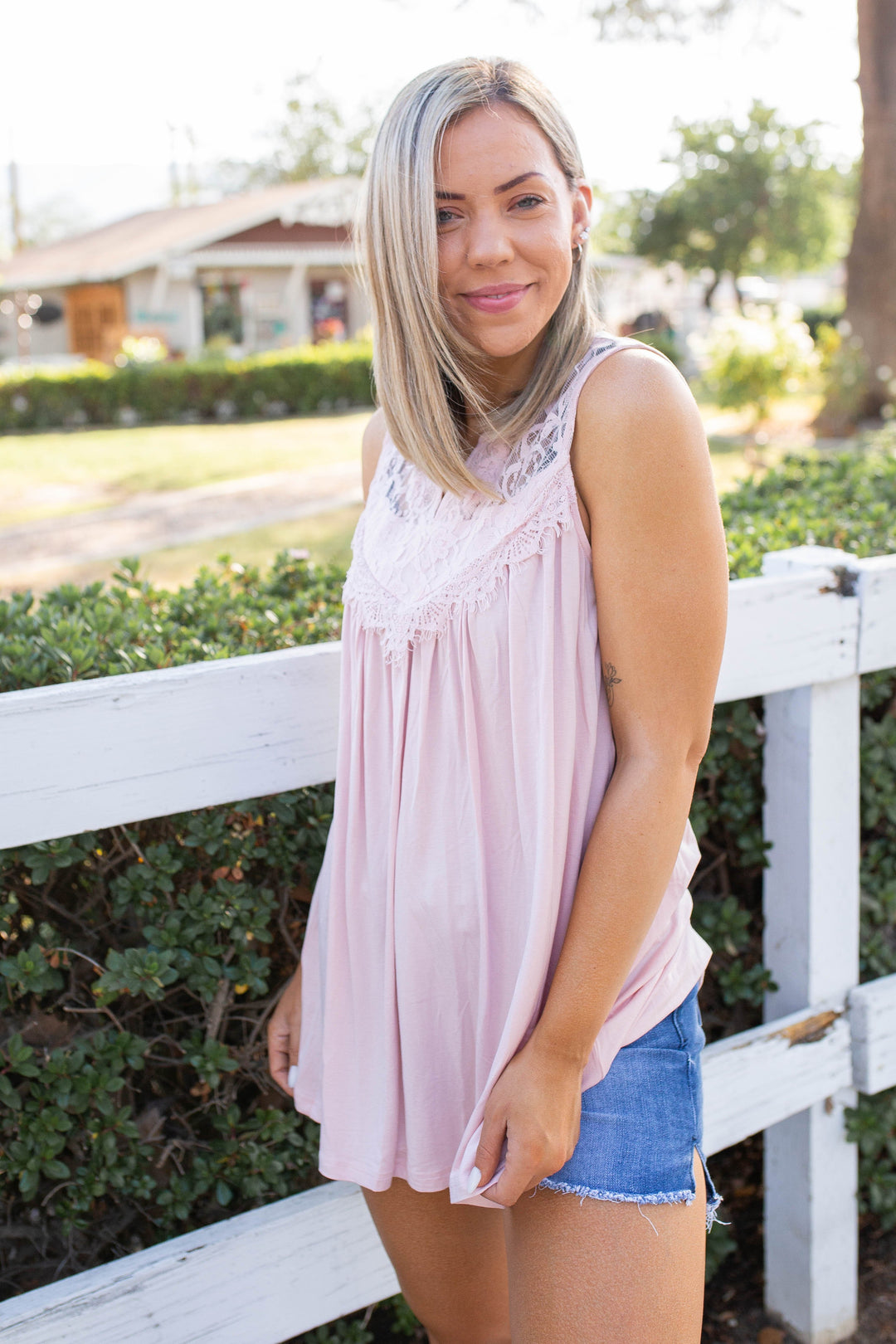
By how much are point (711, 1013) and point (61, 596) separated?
66.9 inches

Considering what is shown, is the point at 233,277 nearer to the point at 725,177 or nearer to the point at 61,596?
the point at 725,177

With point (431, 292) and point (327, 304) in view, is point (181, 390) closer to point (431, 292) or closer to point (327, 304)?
point (327, 304)

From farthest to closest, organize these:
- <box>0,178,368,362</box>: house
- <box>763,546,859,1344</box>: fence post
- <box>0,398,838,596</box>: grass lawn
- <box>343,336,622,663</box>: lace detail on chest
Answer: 1. <box>0,178,368,362</box>: house
2. <box>0,398,838,596</box>: grass lawn
3. <box>763,546,859,1344</box>: fence post
4. <box>343,336,622,663</box>: lace detail on chest

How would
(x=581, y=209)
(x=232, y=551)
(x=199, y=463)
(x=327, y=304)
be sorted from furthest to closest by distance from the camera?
(x=327, y=304)
(x=199, y=463)
(x=232, y=551)
(x=581, y=209)

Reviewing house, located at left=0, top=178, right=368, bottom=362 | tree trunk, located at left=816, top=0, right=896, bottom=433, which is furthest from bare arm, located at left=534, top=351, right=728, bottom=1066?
house, located at left=0, top=178, right=368, bottom=362

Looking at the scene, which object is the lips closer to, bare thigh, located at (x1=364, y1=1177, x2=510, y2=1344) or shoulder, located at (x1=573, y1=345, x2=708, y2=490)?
shoulder, located at (x1=573, y1=345, x2=708, y2=490)

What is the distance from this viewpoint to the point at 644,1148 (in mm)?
1445

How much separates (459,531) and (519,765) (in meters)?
0.33

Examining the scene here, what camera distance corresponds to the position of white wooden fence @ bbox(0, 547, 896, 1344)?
1.68 meters

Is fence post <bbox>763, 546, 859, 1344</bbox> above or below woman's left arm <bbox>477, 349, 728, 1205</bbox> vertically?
below

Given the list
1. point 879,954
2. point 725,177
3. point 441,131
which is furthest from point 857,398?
point 725,177

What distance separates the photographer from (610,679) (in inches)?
56.7

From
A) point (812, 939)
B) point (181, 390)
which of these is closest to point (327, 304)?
point (181, 390)

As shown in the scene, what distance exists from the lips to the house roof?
82.6 ft
